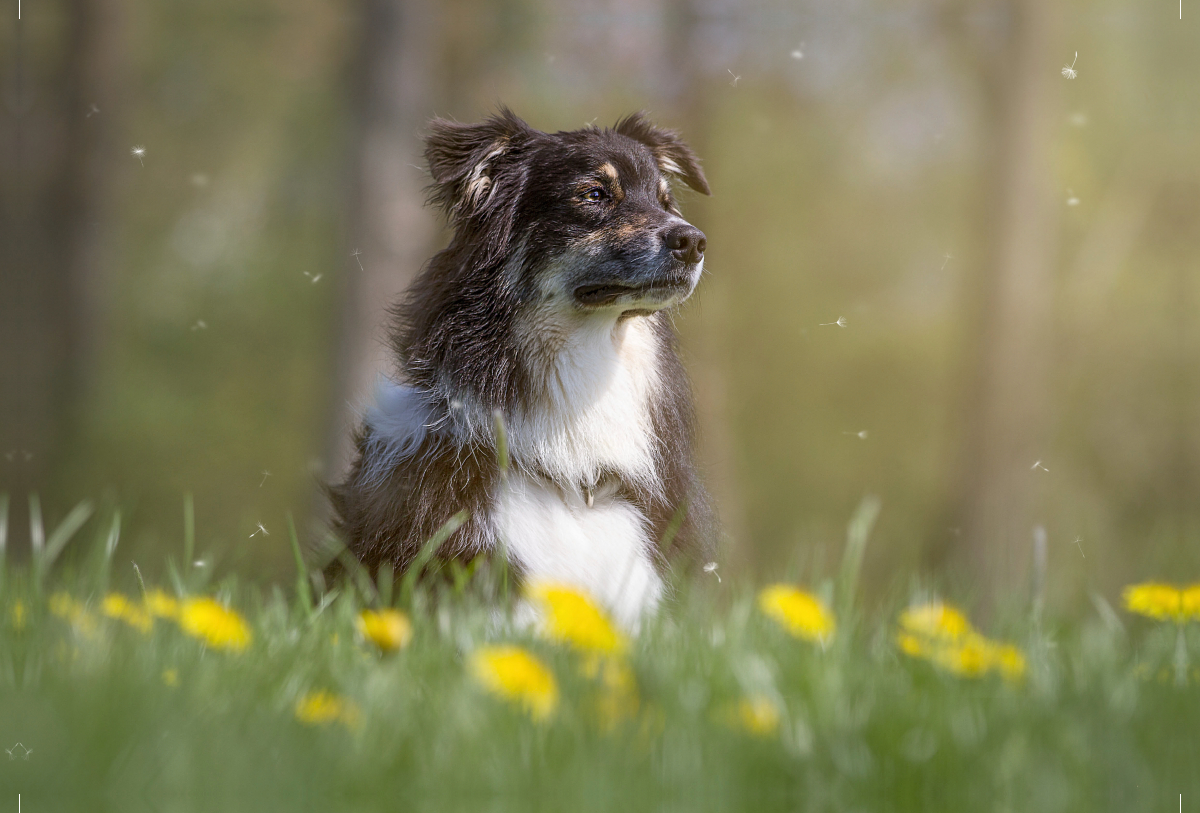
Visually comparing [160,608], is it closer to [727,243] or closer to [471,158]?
[471,158]

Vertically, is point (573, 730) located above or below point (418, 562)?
above

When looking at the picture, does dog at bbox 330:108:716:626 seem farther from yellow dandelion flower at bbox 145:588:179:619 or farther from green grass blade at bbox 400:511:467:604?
yellow dandelion flower at bbox 145:588:179:619

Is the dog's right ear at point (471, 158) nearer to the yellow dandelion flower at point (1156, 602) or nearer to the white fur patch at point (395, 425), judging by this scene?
the white fur patch at point (395, 425)

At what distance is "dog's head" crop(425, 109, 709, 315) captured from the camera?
344 centimetres

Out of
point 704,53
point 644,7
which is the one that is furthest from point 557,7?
point 704,53

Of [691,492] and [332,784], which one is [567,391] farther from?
[332,784]

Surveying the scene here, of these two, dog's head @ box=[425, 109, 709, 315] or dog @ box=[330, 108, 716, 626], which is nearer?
dog @ box=[330, 108, 716, 626]

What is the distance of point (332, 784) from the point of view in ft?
4.96

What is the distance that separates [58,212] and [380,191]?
764cm

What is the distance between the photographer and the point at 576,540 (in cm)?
325

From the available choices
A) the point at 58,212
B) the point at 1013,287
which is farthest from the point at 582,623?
the point at 58,212

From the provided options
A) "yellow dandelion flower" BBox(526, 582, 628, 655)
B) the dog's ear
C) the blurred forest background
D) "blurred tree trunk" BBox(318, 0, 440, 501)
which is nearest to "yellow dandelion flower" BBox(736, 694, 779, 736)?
"yellow dandelion flower" BBox(526, 582, 628, 655)

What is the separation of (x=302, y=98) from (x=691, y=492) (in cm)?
1118

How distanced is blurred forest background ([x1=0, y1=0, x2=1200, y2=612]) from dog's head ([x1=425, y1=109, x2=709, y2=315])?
2.76 metres
